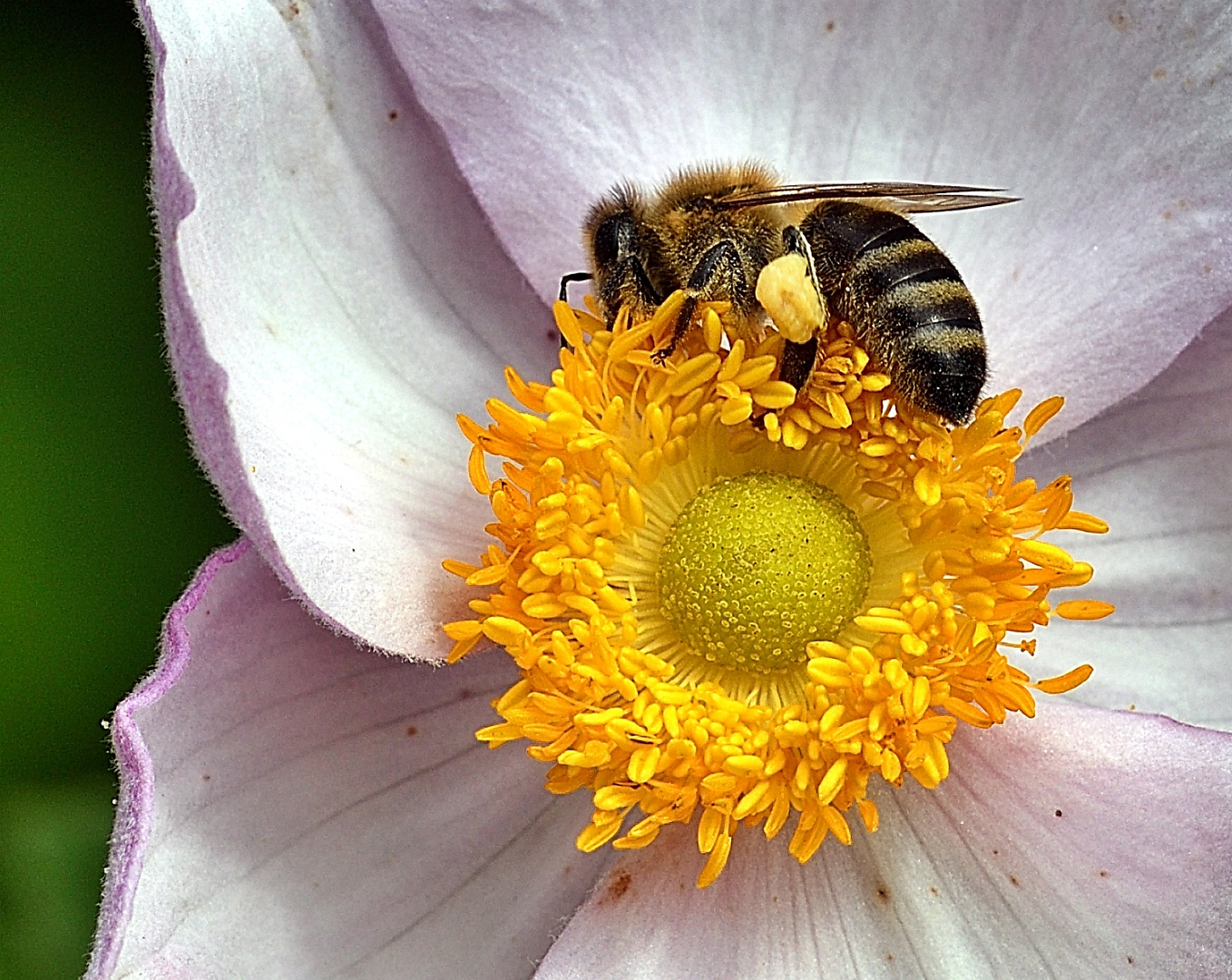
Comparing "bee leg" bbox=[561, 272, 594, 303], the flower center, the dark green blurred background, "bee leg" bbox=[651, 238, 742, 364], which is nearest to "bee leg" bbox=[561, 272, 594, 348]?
"bee leg" bbox=[561, 272, 594, 303]

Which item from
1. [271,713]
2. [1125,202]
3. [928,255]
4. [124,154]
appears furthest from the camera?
[124,154]

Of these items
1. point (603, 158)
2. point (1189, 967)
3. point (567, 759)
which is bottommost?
point (1189, 967)

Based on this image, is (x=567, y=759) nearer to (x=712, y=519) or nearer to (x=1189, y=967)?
(x=712, y=519)

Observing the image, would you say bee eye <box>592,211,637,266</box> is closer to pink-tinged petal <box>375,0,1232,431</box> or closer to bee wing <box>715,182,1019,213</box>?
bee wing <box>715,182,1019,213</box>

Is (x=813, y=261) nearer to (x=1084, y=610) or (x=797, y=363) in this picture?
(x=797, y=363)

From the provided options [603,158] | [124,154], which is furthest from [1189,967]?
[124,154]

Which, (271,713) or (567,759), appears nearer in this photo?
(567,759)
